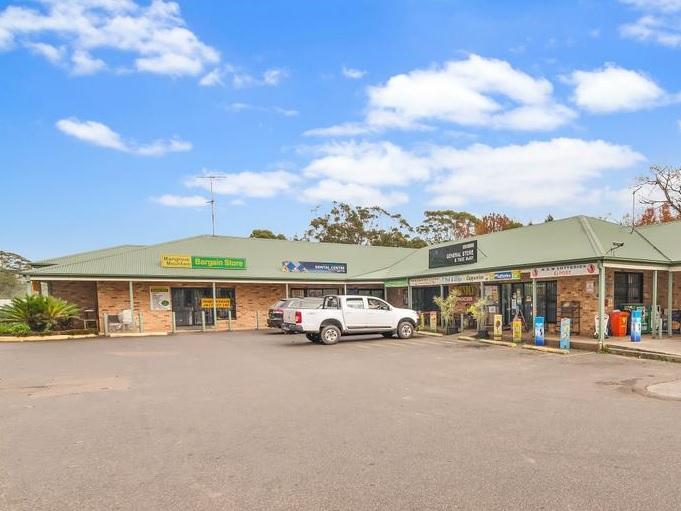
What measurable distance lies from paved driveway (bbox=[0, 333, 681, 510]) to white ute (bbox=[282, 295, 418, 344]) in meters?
5.67

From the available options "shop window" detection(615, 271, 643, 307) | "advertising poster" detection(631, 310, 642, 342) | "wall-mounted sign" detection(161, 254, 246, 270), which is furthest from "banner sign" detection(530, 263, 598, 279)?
"wall-mounted sign" detection(161, 254, 246, 270)

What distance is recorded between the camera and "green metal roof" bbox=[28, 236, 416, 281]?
2370 centimetres

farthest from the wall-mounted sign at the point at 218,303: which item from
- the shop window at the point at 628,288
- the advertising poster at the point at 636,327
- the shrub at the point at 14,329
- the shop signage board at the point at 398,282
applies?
the advertising poster at the point at 636,327

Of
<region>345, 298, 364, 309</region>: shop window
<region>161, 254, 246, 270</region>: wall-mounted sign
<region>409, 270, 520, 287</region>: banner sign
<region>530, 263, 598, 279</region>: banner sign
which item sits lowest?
<region>345, 298, 364, 309</region>: shop window

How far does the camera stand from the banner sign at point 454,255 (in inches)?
904

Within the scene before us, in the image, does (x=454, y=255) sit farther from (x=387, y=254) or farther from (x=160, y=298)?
(x=160, y=298)

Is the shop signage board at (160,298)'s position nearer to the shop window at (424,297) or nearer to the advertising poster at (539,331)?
the shop window at (424,297)

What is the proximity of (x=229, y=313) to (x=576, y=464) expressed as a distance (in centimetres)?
2335

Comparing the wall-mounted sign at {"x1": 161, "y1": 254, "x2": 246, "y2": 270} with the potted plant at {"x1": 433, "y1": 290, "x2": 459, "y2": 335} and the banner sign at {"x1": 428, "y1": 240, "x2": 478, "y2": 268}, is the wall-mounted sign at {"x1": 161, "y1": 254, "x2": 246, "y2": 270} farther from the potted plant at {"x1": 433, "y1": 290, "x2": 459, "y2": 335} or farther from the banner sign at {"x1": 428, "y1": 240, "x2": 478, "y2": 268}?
the potted plant at {"x1": 433, "y1": 290, "x2": 459, "y2": 335}

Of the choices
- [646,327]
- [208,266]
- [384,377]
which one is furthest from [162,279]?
[646,327]

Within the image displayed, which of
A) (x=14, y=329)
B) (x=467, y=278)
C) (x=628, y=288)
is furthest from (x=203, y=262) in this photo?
(x=628, y=288)

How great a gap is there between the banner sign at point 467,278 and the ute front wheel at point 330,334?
22.2 ft

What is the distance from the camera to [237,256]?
93.6 feet

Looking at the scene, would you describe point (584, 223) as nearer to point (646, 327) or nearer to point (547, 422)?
point (646, 327)
